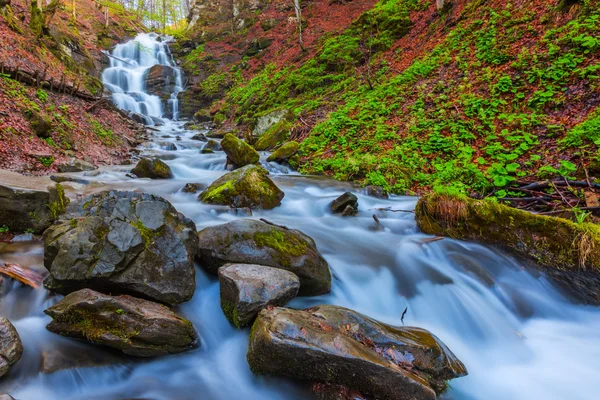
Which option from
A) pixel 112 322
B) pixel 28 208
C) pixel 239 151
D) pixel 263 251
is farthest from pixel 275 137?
pixel 112 322

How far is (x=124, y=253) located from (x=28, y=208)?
184 centimetres

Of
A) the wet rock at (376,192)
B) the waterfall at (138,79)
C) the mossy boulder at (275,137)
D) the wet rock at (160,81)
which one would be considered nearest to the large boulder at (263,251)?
the wet rock at (376,192)

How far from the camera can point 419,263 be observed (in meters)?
4.62

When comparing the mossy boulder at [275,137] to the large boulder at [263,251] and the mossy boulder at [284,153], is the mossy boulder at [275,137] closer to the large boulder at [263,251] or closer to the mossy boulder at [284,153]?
the mossy boulder at [284,153]

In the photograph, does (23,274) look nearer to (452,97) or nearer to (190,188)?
(190,188)

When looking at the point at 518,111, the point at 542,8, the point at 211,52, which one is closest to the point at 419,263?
the point at 518,111

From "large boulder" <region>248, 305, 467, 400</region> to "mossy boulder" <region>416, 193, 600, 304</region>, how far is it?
7.33 ft

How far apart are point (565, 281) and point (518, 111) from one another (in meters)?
4.58

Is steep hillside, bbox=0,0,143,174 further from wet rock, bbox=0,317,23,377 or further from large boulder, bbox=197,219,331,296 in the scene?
wet rock, bbox=0,317,23,377

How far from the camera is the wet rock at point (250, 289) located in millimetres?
2846

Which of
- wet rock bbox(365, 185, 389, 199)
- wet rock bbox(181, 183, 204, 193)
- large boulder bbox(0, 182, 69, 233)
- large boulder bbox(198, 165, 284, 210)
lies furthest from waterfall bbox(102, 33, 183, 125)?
large boulder bbox(0, 182, 69, 233)

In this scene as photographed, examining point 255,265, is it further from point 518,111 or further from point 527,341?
point 518,111

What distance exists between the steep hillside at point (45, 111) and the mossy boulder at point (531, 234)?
820cm

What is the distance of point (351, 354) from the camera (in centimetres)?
218
